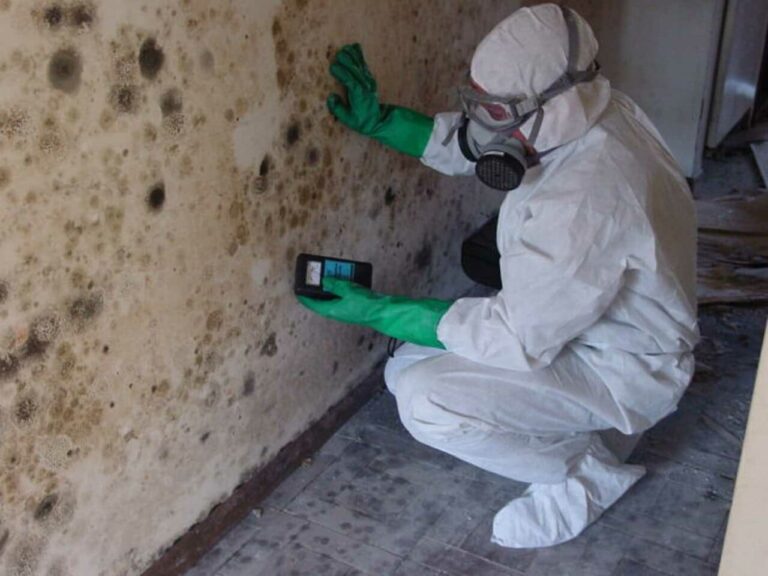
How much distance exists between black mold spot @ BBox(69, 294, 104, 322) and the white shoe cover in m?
1.07

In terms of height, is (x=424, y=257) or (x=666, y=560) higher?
(x=424, y=257)

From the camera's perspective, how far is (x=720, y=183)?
4176 mm

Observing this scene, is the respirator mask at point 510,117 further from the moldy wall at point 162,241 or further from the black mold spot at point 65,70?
the black mold spot at point 65,70

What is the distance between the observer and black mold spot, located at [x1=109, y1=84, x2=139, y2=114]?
5.06ft

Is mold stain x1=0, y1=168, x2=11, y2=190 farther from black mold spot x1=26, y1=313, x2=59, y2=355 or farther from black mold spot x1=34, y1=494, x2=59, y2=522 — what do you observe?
black mold spot x1=34, y1=494, x2=59, y2=522

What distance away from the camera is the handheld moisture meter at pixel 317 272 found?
83.6 inches

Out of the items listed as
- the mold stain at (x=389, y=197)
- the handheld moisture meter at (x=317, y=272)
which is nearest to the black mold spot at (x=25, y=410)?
the handheld moisture meter at (x=317, y=272)

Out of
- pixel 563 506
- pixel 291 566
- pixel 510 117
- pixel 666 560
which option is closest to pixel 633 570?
pixel 666 560

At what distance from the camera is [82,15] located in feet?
4.73

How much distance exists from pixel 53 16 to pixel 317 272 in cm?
90

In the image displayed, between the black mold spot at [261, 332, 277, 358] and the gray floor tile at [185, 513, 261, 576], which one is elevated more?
the black mold spot at [261, 332, 277, 358]

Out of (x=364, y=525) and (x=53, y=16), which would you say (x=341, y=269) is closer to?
Result: (x=364, y=525)

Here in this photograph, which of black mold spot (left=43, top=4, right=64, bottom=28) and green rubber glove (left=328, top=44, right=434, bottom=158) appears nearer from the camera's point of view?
black mold spot (left=43, top=4, right=64, bottom=28)

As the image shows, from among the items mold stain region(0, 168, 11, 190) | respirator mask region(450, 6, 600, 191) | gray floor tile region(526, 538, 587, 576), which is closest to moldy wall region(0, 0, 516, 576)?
mold stain region(0, 168, 11, 190)
